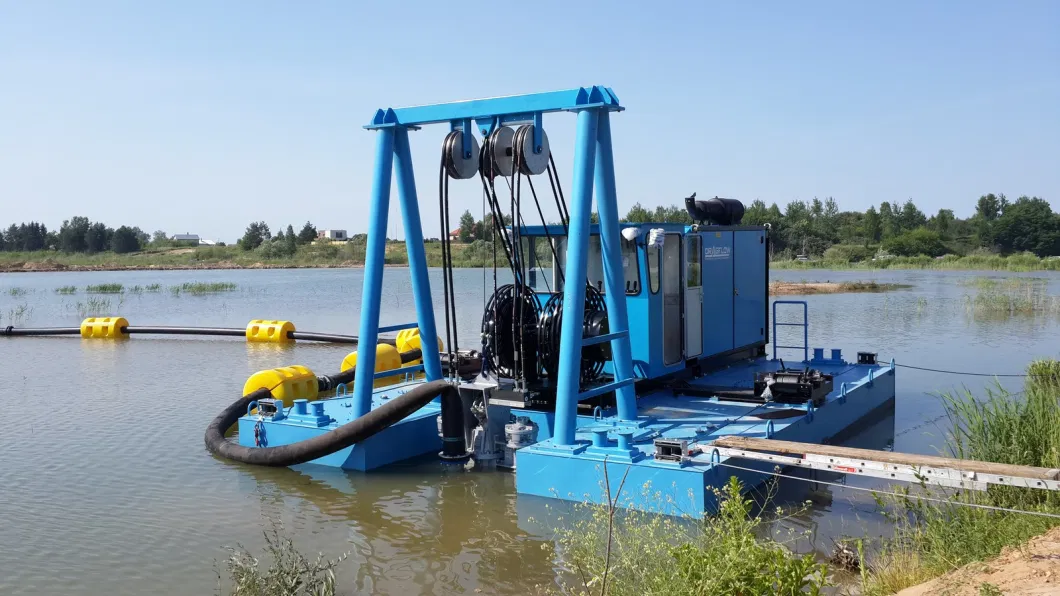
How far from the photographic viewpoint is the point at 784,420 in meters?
9.35

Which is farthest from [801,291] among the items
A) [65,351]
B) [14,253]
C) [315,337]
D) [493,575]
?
[14,253]

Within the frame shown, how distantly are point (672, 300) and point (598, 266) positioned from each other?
996 millimetres

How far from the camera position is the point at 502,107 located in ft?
29.5

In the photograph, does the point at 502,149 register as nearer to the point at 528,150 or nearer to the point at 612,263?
the point at 528,150

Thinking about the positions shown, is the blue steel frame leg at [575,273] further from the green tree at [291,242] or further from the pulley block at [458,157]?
the green tree at [291,242]

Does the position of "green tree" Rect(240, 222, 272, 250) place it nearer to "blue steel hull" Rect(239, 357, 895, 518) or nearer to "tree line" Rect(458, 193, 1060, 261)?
"tree line" Rect(458, 193, 1060, 261)

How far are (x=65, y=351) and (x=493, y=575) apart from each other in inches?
749

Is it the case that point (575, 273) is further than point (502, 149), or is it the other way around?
point (502, 149)

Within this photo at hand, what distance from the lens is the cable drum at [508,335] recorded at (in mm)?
9461

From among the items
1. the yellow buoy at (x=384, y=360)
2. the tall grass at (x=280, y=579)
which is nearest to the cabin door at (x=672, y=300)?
the tall grass at (x=280, y=579)

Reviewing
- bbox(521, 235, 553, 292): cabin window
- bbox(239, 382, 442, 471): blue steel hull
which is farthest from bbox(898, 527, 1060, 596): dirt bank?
bbox(521, 235, 553, 292): cabin window

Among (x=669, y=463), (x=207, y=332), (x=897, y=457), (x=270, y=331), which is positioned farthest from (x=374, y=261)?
(x=207, y=332)

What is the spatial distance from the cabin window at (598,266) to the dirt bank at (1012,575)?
5542 mm

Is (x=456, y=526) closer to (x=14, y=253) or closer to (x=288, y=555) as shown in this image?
(x=288, y=555)
